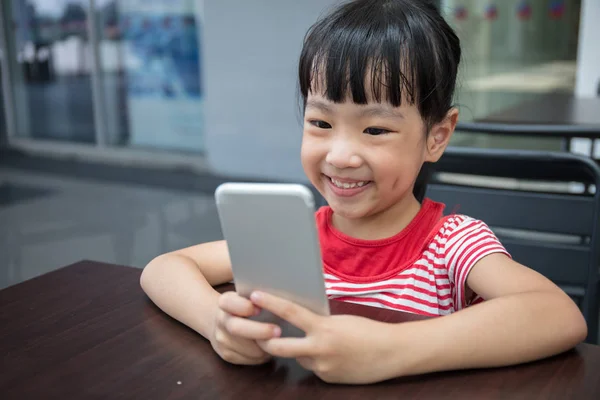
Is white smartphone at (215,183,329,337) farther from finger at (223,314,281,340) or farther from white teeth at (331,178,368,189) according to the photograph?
white teeth at (331,178,368,189)

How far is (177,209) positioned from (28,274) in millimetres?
1127

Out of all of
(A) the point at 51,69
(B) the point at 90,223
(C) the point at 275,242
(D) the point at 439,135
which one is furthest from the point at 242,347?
(A) the point at 51,69

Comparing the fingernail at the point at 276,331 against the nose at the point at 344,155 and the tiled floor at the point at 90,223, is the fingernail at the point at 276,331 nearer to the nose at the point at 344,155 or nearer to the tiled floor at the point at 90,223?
the nose at the point at 344,155

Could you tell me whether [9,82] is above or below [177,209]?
above

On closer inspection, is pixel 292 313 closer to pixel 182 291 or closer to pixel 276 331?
pixel 276 331

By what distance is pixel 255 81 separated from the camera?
434 cm

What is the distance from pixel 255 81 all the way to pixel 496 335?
12.7ft

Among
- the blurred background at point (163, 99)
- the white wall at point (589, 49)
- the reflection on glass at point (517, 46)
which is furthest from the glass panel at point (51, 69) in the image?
the white wall at point (589, 49)

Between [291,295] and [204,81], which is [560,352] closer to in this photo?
[291,295]

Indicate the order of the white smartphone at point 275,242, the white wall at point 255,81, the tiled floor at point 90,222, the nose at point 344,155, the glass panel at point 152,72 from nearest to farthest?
the white smartphone at point 275,242 < the nose at point 344,155 < the tiled floor at point 90,222 < the white wall at point 255,81 < the glass panel at point 152,72

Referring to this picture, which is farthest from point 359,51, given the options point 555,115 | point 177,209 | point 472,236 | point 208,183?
point 208,183

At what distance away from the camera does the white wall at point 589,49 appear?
11.6 ft

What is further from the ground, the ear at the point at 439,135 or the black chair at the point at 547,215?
the ear at the point at 439,135

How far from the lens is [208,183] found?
4.45m
